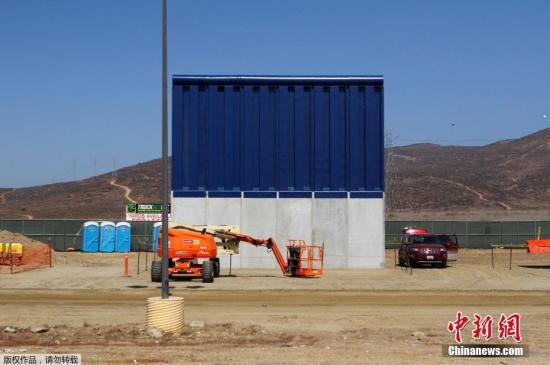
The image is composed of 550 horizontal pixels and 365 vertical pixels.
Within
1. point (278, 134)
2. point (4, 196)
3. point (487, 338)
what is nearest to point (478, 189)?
point (4, 196)

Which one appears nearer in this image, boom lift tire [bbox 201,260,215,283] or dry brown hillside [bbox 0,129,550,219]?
boom lift tire [bbox 201,260,215,283]

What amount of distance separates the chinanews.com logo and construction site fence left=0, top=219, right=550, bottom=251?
4190 centimetres

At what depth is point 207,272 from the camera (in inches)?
1219

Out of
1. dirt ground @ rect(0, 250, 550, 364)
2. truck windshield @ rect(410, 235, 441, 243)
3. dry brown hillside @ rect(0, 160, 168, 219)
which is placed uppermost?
dry brown hillside @ rect(0, 160, 168, 219)

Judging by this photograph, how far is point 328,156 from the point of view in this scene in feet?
136

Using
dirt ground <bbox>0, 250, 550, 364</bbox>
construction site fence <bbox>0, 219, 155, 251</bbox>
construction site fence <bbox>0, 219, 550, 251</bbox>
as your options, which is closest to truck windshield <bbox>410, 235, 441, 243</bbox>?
dirt ground <bbox>0, 250, 550, 364</bbox>

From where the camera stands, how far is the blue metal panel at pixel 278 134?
41.1 meters

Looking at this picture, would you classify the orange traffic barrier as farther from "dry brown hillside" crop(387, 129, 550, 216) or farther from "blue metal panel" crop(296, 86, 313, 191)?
"dry brown hillside" crop(387, 129, 550, 216)

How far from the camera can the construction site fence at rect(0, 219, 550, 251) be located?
5734cm

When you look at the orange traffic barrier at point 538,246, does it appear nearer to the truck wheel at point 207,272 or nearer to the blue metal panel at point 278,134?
the blue metal panel at point 278,134

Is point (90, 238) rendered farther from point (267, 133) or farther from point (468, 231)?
point (468, 231)

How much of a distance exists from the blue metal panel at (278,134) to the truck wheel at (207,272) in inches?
403

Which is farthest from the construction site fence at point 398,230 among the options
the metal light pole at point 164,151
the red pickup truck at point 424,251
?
the metal light pole at point 164,151

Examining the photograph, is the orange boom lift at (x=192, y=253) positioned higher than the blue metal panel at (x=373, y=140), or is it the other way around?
the blue metal panel at (x=373, y=140)
